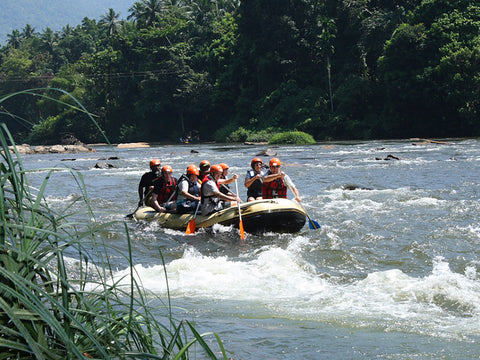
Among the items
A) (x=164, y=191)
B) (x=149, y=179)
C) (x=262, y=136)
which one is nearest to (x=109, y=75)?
(x=262, y=136)

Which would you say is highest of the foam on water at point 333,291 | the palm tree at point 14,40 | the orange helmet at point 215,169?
the palm tree at point 14,40

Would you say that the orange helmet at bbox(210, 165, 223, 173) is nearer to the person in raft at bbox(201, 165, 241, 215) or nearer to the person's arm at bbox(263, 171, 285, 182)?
the person in raft at bbox(201, 165, 241, 215)

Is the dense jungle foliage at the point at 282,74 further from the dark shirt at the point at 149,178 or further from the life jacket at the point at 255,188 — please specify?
the life jacket at the point at 255,188

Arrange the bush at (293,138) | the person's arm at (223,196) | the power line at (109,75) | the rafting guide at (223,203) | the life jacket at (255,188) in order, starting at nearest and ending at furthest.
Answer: the rafting guide at (223,203), the person's arm at (223,196), the life jacket at (255,188), the bush at (293,138), the power line at (109,75)

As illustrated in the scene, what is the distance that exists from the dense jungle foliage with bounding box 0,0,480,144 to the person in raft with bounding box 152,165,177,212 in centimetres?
2266

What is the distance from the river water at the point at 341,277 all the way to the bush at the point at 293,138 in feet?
92.2

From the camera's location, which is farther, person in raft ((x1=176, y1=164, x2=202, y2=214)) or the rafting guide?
person in raft ((x1=176, y1=164, x2=202, y2=214))

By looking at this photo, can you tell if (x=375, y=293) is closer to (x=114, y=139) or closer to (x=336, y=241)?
(x=336, y=241)

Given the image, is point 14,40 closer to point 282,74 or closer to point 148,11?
point 148,11

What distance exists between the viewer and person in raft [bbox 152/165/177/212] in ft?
40.3

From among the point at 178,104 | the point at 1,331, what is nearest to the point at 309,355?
the point at 1,331

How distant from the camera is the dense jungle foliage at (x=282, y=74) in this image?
132 feet

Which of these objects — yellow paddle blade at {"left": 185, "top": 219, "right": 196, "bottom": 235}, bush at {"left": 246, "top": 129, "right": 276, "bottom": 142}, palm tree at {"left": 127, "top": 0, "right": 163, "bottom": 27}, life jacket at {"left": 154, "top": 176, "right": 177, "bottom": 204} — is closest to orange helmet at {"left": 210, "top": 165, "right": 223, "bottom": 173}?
yellow paddle blade at {"left": 185, "top": 219, "right": 196, "bottom": 235}

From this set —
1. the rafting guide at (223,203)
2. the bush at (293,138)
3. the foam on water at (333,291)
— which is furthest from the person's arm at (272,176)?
the bush at (293,138)
